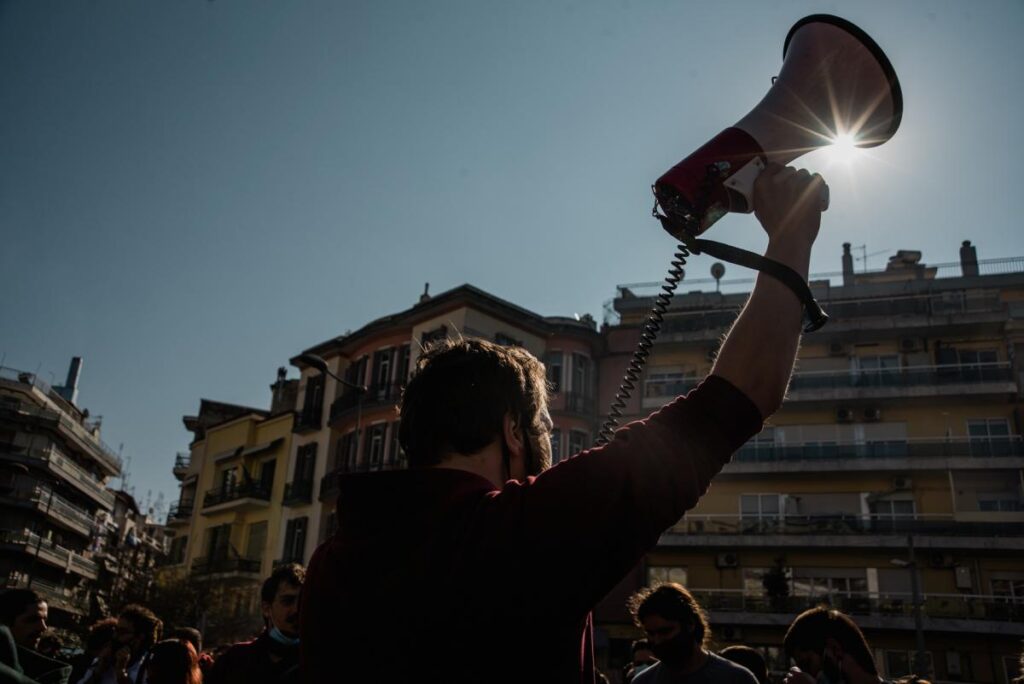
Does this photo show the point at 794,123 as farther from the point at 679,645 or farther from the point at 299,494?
the point at 299,494

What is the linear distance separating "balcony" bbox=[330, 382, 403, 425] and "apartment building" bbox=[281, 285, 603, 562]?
44 millimetres

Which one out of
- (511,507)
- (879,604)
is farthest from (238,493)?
(511,507)

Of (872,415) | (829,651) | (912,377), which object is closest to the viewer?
(829,651)

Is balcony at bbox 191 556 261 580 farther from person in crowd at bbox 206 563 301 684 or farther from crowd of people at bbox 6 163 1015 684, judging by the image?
crowd of people at bbox 6 163 1015 684

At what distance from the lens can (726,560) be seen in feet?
109

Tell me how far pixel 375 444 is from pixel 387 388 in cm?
241

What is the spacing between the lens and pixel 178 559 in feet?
160

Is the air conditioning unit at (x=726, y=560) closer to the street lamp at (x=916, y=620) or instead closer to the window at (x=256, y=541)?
the street lamp at (x=916, y=620)

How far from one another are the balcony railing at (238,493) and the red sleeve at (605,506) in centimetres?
4265

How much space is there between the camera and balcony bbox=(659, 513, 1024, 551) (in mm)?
29906

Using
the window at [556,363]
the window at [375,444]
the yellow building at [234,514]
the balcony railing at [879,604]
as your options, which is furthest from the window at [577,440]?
the yellow building at [234,514]

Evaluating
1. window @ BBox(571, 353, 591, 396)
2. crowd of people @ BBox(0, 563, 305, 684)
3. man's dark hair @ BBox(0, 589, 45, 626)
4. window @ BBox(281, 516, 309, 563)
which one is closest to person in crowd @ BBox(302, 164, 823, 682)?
crowd of people @ BBox(0, 563, 305, 684)

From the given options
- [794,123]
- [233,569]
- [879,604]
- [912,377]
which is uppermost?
[912,377]

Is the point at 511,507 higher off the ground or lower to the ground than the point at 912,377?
lower
